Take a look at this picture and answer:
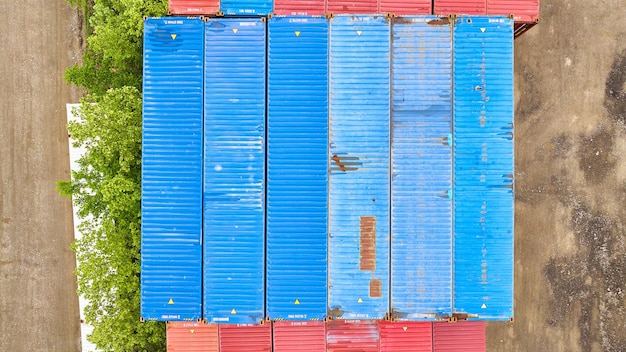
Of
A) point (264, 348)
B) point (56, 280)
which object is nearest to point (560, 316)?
point (264, 348)

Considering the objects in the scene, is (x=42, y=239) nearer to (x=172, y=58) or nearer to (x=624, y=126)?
(x=172, y=58)

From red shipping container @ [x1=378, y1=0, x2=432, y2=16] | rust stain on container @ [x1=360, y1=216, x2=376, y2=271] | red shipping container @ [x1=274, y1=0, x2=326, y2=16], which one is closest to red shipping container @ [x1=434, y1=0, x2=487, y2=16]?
red shipping container @ [x1=378, y1=0, x2=432, y2=16]

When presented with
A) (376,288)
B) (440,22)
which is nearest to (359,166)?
(376,288)

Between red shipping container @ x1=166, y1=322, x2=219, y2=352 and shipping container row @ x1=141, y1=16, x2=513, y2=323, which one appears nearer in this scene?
shipping container row @ x1=141, y1=16, x2=513, y2=323

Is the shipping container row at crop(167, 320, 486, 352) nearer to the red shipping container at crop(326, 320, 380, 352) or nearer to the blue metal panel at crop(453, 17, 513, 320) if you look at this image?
the red shipping container at crop(326, 320, 380, 352)

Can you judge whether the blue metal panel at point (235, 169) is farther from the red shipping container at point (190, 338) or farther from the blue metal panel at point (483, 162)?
the blue metal panel at point (483, 162)

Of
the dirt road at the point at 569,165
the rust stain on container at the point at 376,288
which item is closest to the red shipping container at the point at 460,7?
the dirt road at the point at 569,165
